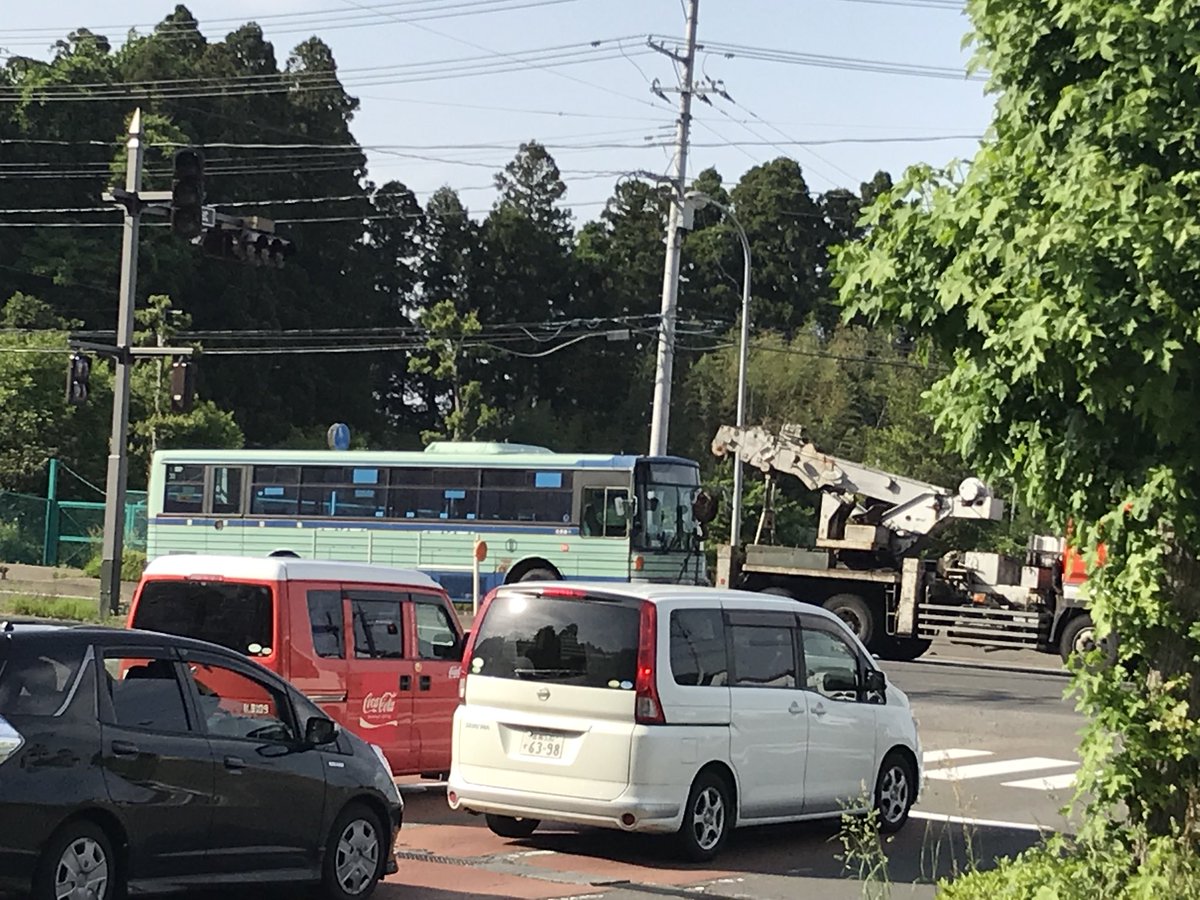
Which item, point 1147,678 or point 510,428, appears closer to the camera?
point 1147,678

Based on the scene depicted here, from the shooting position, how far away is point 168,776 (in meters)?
8.86

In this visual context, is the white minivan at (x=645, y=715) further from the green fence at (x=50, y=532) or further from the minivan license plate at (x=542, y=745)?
the green fence at (x=50, y=532)

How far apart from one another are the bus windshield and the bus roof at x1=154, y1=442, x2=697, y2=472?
380mm

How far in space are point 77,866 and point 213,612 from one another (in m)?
4.57

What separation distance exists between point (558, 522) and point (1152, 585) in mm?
28715

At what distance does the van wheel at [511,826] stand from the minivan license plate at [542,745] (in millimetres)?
970

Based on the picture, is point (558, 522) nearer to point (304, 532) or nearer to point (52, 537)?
point (304, 532)

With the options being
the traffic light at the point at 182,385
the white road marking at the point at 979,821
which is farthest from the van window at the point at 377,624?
the traffic light at the point at 182,385

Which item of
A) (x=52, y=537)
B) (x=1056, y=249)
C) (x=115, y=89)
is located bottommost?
(x=52, y=537)

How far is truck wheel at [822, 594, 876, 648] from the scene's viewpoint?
108 feet

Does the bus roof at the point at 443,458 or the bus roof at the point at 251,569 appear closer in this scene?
the bus roof at the point at 251,569

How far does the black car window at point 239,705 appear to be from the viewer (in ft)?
30.8

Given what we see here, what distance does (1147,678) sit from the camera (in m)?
7.04

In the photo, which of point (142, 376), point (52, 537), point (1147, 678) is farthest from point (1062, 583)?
point (142, 376)
